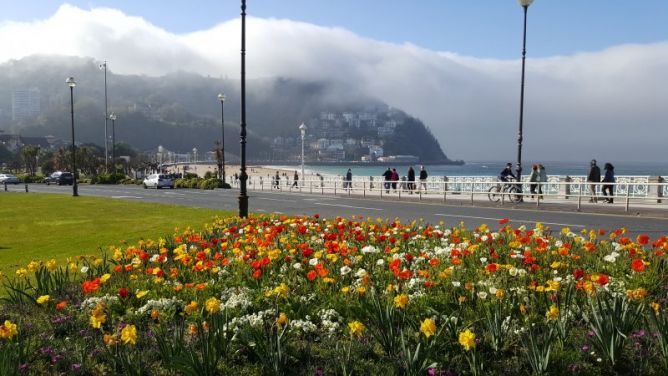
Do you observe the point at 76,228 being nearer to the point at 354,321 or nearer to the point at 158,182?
the point at 354,321

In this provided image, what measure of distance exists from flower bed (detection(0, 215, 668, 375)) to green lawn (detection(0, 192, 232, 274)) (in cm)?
501

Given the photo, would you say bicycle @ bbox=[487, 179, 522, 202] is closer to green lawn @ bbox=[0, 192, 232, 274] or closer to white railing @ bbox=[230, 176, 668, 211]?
white railing @ bbox=[230, 176, 668, 211]

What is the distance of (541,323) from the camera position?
4.71 meters

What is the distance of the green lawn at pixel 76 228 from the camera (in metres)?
11.5

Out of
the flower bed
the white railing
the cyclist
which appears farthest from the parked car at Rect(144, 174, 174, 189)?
the flower bed

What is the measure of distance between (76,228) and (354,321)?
1440cm

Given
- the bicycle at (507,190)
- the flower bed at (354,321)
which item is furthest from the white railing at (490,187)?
the flower bed at (354,321)

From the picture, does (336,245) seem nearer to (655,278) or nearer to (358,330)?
(358,330)

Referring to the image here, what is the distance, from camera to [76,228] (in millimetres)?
16016

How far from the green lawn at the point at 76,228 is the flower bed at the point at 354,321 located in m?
5.01

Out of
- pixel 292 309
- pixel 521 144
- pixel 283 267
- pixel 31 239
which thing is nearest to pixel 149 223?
pixel 31 239

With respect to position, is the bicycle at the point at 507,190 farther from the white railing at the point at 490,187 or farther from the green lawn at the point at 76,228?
the green lawn at the point at 76,228

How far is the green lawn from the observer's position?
1148cm

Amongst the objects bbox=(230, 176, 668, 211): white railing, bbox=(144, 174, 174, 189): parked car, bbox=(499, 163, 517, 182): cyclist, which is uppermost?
bbox=(499, 163, 517, 182): cyclist
